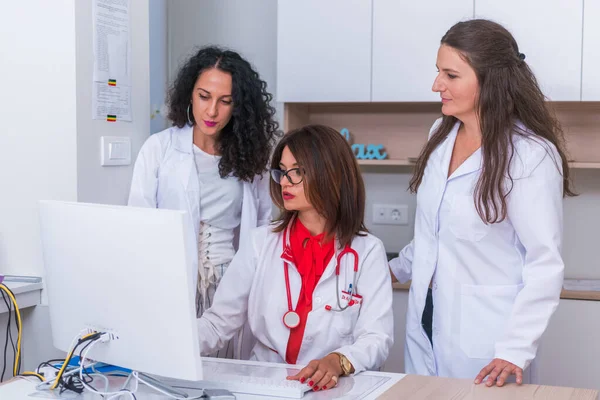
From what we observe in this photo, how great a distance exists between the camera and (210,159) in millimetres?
2438

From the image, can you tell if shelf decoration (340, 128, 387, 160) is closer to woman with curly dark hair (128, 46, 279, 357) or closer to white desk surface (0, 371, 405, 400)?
woman with curly dark hair (128, 46, 279, 357)

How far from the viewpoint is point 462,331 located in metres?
1.97

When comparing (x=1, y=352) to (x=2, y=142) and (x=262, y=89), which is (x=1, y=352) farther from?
(x=262, y=89)

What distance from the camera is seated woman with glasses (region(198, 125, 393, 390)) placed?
1.88 metres

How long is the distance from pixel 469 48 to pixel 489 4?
1.34 metres

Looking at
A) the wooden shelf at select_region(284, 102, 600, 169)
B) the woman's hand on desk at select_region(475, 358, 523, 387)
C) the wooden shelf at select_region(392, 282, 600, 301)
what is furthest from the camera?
the wooden shelf at select_region(284, 102, 600, 169)

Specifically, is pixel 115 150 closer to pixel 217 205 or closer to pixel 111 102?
pixel 111 102

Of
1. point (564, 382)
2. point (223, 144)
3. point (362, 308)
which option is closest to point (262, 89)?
point (223, 144)

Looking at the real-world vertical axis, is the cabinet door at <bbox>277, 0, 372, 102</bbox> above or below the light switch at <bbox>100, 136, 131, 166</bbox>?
above

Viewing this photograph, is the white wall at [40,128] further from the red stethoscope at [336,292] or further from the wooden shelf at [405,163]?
the wooden shelf at [405,163]

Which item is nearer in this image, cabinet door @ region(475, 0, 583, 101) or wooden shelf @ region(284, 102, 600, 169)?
cabinet door @ region(475, 0, 583, 101)

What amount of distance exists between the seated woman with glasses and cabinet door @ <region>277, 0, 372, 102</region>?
1.39 m

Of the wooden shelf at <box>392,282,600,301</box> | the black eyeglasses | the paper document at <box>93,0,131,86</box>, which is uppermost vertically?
the paper document at <box>93,0,131,86</box>

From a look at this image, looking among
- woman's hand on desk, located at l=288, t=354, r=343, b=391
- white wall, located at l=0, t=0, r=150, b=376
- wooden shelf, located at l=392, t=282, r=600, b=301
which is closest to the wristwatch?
woman's hand on desk, located at l=288, t=354, r=343, b=391
